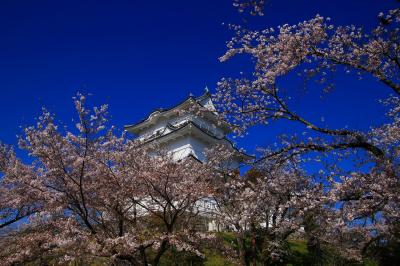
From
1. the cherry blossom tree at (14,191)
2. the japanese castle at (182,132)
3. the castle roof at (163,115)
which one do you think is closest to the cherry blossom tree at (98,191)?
the cherry blossom tree at (14,191)

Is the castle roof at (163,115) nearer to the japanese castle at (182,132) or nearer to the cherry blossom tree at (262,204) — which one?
the japanese castle at (182,132)

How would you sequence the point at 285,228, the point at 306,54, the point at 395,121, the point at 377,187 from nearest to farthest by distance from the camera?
the point at 377,187
the point at 306,54
the point at 395,121
the point at 285,228

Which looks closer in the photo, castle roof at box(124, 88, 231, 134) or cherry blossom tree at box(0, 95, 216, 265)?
cherry blossom tree at box(0, 95, 216, 265)

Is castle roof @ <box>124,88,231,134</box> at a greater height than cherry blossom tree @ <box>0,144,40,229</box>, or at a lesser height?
greater

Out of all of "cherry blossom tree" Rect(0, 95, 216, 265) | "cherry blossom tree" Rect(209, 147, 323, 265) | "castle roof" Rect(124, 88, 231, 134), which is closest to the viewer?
"cherry blossom tree" Rect(0, 95, 216, 265)

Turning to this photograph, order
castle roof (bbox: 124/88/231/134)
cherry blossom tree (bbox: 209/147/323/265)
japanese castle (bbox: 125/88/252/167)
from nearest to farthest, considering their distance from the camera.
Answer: cherry blossom tree (bbox: 209/147/323/265), japanese castle (bbox: 125/88/252/167), castle roof (bbox: 124/88/231/134)

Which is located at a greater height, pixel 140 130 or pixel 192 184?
pixel 140 130

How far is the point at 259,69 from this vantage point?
9492 mm

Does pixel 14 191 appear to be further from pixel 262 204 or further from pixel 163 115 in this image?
pixel 163 115

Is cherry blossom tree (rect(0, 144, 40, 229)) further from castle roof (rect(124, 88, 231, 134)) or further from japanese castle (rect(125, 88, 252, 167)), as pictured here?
castle roof (rect(124, 88, 231, 134))

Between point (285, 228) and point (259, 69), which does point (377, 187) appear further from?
point (285, 228)

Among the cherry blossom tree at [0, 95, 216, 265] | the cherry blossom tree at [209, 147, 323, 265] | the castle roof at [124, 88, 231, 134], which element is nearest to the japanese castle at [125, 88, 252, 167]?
the castle roof at [124, 88, 231, 134]

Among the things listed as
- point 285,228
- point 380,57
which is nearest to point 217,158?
point 285,228

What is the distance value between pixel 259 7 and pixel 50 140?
698cm
